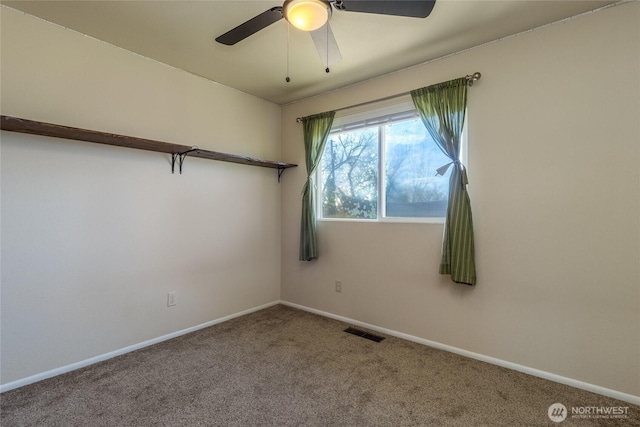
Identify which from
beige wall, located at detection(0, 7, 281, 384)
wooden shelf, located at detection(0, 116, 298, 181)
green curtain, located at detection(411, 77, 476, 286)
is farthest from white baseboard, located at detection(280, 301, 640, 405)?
wooden shelf, located at detection(0, 116, 298, 181)

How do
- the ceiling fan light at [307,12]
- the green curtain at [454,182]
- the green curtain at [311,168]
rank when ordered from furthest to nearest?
the green curtain at [311,168], the green curtain at [454,182], the ceiling fan light at [307,12]

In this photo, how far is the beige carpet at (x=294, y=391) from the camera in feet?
5.72

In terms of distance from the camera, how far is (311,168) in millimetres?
3480

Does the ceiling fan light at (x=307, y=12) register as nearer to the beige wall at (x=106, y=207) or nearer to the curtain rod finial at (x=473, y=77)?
the curtain rod finial at (x=473, y=77)

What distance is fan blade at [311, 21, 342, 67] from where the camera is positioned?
73.5 inches

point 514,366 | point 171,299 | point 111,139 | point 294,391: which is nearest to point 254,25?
point 111,139

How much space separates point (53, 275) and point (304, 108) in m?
2.82

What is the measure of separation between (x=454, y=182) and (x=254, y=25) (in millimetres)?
1822

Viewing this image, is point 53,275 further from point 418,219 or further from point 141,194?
point 418,219

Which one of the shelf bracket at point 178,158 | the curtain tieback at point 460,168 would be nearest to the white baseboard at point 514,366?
the curtain tieback at point 460,168

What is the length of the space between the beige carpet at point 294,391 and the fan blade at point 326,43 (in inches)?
89.2

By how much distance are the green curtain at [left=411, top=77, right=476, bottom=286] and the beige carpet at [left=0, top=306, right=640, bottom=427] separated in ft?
2.47

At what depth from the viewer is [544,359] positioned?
85.9 inches

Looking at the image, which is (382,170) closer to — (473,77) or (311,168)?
(311,168)
